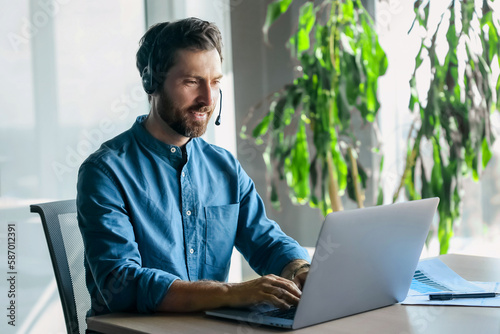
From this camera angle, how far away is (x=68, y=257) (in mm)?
1448

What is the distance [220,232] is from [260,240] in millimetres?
119

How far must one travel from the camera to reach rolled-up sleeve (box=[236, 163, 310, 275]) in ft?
5.08

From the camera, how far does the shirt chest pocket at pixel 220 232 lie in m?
1.61

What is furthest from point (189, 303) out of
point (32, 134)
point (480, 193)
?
point (480, 193)

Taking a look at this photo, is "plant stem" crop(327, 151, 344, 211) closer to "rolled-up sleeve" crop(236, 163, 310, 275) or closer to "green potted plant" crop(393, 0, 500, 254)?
"green potted plant" crop(393, 0, 500, 254)

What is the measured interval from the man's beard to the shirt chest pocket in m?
0.22

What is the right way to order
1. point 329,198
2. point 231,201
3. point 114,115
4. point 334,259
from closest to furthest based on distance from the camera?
point 334,259 → point 231,201 → point 114,115 → point 329,198

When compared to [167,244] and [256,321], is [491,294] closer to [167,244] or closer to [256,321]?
[256,321]

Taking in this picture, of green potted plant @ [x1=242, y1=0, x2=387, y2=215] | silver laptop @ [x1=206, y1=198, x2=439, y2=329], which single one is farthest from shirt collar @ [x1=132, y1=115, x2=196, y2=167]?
green potted plant @ [x1=242, y1=0, x2=387, y2=215]

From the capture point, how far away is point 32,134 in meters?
2.32

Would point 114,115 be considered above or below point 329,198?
above

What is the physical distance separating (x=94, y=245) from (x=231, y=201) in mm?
489

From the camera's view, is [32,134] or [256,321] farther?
[32,134]

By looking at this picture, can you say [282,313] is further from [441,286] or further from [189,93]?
[189,93]
